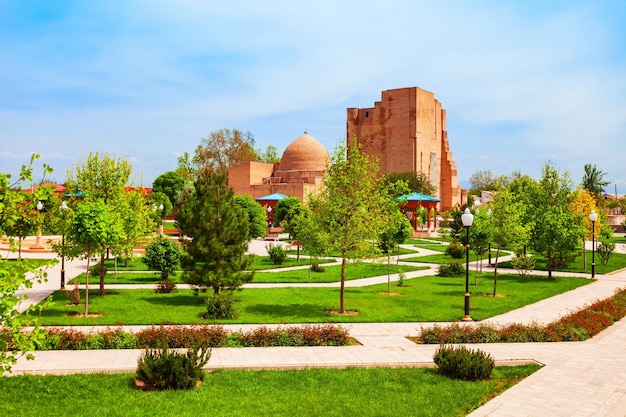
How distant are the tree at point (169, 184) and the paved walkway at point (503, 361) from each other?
51549 mm

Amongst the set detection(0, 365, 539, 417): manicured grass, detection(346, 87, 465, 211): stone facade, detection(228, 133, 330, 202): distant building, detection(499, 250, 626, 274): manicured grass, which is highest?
detection(346, 87, 465, 211): stone facade

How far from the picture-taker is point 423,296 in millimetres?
19562

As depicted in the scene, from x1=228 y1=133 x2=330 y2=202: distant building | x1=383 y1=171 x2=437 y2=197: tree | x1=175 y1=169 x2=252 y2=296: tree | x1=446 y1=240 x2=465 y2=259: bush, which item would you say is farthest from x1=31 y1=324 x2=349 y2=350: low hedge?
x1=383 y1=171 x2=437 y2=197: tree

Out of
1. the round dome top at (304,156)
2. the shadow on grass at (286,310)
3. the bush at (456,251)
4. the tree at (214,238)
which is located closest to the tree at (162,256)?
the tree at (214,238)

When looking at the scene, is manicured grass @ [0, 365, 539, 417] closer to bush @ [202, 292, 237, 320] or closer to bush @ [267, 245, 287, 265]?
bush @ [202, 292, 237, 320]

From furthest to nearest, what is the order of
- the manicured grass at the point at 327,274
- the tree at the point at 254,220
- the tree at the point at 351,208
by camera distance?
the tree at the point at 254,220 < the manicured grass at the point at 327,274 < the tree at the point at 351,208

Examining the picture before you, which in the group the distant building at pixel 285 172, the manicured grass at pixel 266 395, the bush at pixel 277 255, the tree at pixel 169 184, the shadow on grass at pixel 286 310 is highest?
the distant building at pixel 285 172

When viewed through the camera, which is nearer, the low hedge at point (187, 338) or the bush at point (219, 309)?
the low hedge at point (187, 338)

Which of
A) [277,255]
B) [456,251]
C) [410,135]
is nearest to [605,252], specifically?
[456,251]

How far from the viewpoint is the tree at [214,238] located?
17125 millimetres

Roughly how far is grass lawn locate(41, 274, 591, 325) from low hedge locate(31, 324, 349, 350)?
86.4 inches

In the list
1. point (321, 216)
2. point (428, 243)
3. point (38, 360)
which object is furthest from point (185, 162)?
point (38, 360)

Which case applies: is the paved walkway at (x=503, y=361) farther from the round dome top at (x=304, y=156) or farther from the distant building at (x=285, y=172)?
the round dome top at (x=304, y=156)

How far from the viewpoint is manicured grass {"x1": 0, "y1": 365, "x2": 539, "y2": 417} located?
26.5 feet
